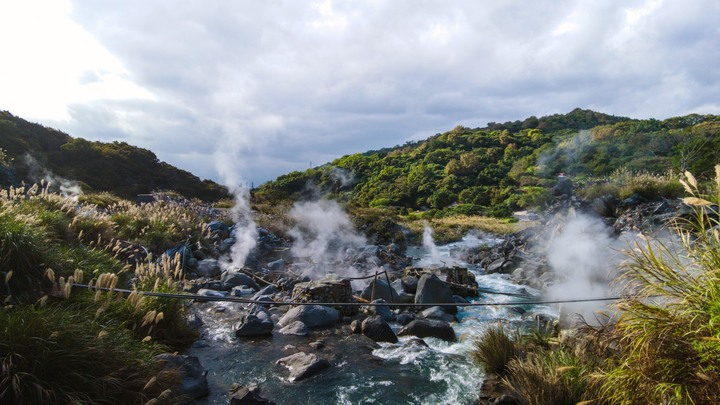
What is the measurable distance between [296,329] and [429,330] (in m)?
2.46

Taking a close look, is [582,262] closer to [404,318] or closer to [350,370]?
[404,318]

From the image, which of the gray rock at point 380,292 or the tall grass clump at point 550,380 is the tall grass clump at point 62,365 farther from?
the gray rock at point 380,292

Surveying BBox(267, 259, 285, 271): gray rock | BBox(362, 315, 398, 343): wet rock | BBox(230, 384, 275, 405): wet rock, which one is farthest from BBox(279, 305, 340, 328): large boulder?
BBox(267, 259, 285, 271): gray rock

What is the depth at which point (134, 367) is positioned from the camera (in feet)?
11.7

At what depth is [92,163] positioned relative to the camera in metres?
26.0

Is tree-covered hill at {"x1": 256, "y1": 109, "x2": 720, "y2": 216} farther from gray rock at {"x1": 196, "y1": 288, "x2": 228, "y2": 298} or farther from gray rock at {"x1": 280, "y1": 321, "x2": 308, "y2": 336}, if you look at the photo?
gray rock at {"x1": 280, "y1": 321, "x2": 308, "y2": 336}

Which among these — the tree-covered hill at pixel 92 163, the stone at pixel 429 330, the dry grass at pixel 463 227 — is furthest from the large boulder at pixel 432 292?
the tree-covered hill at pixel 92 163

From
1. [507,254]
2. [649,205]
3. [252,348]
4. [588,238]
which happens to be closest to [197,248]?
[252,348]

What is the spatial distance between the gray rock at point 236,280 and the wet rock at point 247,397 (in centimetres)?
564

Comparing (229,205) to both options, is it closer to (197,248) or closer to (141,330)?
(197,248)

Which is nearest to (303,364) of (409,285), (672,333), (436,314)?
(436,314)

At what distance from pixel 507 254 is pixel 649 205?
590 cm

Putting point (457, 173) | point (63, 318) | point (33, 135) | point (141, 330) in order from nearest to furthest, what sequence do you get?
point (63, 318) < point (141, 330) < point (33, 135) < point (457, 173)

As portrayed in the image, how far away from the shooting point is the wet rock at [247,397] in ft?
14.2
